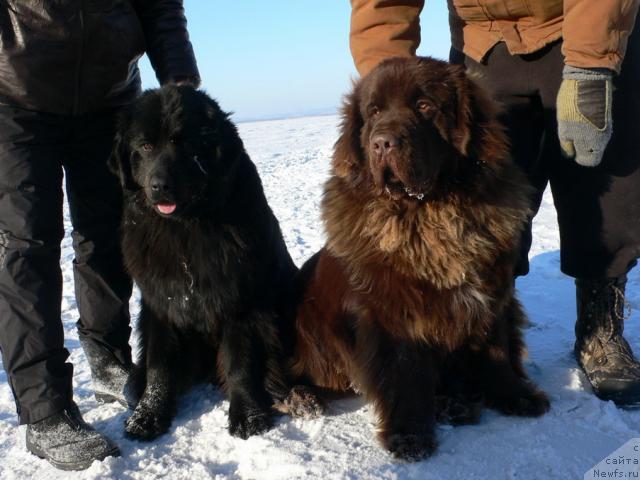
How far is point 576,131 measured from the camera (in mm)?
2383

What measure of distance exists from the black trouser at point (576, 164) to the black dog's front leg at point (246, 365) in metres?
1.48

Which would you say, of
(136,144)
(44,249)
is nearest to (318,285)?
(136,144)

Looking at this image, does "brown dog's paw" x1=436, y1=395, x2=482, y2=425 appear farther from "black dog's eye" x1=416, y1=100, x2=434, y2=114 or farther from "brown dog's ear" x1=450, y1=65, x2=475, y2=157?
"black dog's eye" x1=416, y1=100, x2=434, y2=114

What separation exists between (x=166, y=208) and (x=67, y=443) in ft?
3.36

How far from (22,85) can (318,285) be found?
1.50 metres

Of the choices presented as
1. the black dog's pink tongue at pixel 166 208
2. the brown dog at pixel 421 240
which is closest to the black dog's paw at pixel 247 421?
the brown dog at pixel 421 240

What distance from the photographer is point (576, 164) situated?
269cm

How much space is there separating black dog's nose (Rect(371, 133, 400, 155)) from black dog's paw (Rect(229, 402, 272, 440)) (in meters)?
1.24

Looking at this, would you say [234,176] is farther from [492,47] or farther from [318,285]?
[492,47]

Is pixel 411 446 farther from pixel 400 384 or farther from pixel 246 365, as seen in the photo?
→ pixel 246 365

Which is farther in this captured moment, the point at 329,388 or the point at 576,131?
the point at 329,388

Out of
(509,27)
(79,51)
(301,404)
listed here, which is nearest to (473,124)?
(509,27)

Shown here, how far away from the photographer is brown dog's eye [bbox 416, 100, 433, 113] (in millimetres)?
2293

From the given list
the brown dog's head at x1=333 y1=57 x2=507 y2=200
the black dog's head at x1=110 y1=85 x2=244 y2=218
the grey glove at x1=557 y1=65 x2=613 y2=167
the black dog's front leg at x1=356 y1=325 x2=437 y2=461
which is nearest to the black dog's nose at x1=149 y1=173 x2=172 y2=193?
the black dog's head at x1=110 y1=85 x2=244 y2=218
